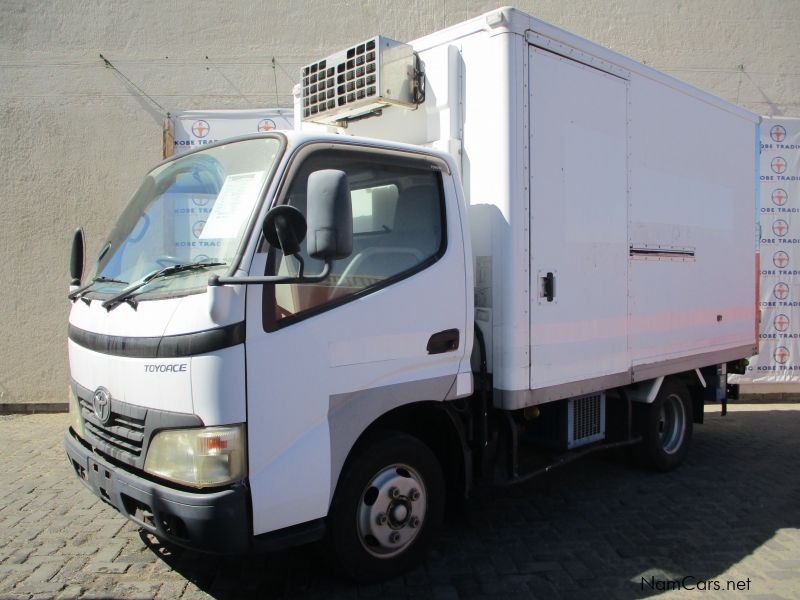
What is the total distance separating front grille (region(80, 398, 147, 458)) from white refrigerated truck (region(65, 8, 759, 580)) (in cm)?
1

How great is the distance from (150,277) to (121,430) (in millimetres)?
763

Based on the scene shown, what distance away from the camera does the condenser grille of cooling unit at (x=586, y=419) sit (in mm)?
4648

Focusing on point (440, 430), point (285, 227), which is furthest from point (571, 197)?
point (285, 227)

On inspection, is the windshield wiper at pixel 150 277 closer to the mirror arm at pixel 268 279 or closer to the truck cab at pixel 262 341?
the truck cab at pixel 262 341

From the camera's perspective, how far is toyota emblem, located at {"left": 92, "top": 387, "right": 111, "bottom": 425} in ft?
10.3

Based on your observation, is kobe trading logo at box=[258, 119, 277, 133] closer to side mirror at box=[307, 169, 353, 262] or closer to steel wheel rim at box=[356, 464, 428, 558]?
side mirror at box=[307, 169, 353, 262]

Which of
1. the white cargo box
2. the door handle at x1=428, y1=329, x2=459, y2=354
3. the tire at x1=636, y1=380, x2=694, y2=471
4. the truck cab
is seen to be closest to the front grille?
the truck cab

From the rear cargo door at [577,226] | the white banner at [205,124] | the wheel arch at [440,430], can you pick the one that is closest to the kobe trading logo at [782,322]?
the rear cargo door at [577,226]

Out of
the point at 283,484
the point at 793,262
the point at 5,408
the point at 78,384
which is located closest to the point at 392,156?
the point at 283,484

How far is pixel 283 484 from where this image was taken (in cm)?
287

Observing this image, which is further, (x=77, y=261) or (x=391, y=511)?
(x=77, y=261)

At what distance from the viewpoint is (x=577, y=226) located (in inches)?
167

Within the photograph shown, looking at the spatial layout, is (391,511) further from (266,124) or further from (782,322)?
(782,322)

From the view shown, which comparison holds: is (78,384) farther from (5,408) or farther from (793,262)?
(793,262)
